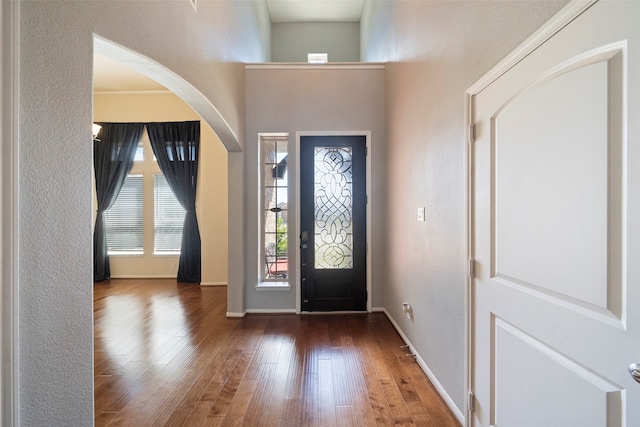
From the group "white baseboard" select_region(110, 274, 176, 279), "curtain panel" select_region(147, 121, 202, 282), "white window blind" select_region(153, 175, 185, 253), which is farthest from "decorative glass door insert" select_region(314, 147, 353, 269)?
"white baseboard" select_region(110, 274, 176, 279)

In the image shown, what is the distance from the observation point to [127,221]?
227 inches

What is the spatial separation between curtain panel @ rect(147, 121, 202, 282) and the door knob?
5.67 m

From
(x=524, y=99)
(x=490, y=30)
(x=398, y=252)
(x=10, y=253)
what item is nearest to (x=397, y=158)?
(x=398, y=252)

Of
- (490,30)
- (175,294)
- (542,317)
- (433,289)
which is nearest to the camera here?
(542,317)

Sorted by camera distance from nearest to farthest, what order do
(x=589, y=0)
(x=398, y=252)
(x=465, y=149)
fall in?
(x=589, y=0), (x=465, y=149), (x=398, y=252)

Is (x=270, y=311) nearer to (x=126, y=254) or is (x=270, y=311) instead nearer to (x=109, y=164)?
(x=126, y=254)

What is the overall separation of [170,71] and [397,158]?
7.55 feet

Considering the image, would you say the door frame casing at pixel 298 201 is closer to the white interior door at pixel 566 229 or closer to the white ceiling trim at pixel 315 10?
the white interior door at pixel 566 229

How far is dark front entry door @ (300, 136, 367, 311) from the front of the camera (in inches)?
148

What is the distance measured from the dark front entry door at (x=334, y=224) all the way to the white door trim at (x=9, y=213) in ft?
9.49

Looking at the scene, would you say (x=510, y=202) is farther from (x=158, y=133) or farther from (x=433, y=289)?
(x=158, y=133)

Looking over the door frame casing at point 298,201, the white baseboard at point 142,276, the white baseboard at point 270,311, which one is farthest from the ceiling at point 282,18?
the white baseboard at point 270,311

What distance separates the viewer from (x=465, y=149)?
1695mm

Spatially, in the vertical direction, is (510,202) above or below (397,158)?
below
